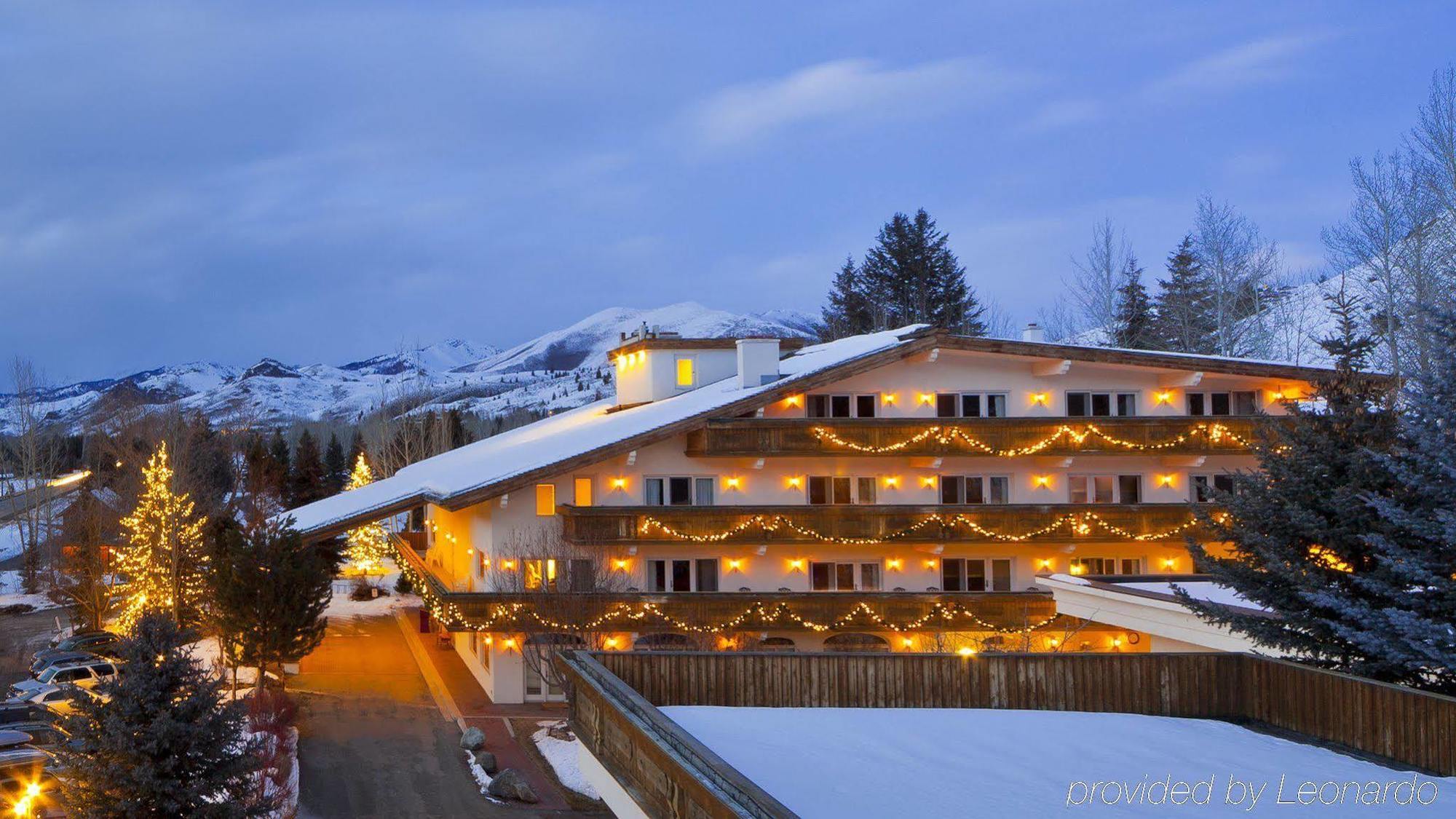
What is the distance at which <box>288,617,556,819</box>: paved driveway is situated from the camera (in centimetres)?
2689

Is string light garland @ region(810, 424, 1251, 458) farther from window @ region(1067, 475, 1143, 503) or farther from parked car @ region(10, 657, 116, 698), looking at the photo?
parked car @ region(10, 657, 116, 698)

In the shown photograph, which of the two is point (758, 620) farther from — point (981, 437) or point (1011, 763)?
point (1011, 763)

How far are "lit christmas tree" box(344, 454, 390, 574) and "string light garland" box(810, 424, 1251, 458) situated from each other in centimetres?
3805

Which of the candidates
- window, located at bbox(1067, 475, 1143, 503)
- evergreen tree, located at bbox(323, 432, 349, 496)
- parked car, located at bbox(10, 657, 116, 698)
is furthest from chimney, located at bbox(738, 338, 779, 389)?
evergreen tree, located at bbox(323, 432, 349, 496)

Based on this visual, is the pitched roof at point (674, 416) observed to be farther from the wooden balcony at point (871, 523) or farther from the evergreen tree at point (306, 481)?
the evergreen tree at point (306, 481)

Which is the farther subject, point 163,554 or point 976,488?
point 163,554

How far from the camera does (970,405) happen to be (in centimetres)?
4006

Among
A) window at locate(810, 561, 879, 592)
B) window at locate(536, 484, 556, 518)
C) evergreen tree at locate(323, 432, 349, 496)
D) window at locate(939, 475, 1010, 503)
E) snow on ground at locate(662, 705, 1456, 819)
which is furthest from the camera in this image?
evergreen tree at locate(323, 432, 349, 496)

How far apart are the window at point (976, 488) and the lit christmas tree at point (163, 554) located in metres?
24.8

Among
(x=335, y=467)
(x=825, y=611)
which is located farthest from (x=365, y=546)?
(x=825, y=611)

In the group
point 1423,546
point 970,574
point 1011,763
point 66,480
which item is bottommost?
point 970,574

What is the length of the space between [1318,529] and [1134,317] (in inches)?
2031

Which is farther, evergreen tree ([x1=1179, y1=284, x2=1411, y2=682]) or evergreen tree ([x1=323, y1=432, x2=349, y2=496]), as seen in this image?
evergreen tree ([x1=323, y1=432, x2=349, y2=496])

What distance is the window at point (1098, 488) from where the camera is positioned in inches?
1583
